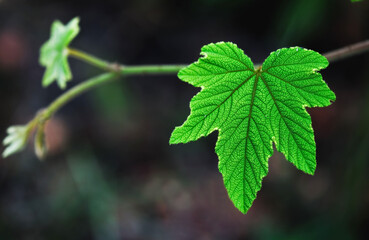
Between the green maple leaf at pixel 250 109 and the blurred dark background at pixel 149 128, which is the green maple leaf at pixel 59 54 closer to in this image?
the green maple leaf at pixel 250 109

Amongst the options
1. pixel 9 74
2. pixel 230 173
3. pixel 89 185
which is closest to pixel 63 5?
pixel 9 74

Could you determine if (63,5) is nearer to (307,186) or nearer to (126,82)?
(126,82)

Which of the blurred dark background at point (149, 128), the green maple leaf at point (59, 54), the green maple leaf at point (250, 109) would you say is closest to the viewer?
the green maple leaf at point (250, 109)

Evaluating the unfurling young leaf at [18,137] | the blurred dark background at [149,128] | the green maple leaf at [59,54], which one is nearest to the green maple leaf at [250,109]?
the green maple leaf at [59,54]

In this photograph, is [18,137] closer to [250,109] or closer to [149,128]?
[250,109]

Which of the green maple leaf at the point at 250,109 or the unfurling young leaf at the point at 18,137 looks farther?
the unfurling young leaf at the point at 18,137

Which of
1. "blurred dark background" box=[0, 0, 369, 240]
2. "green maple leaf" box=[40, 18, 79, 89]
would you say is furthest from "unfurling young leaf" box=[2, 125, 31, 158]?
"blurred dark background" box=[0, 0, 369, 240]

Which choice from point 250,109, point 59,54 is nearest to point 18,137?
point 59,54

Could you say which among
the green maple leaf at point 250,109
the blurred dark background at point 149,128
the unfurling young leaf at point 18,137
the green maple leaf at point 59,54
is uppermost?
the blurred dark background at point 149,128
